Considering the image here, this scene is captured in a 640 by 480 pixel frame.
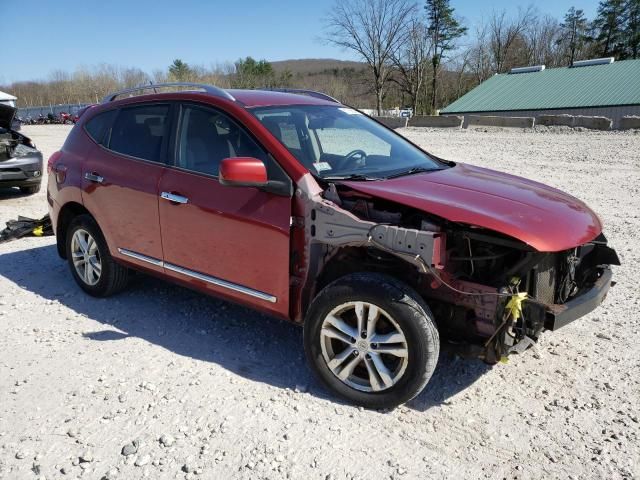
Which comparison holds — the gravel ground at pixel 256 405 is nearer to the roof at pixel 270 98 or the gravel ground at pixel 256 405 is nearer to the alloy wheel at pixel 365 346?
the alloy wheel at pixel 365 346

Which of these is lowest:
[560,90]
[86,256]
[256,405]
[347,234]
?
[256,405]

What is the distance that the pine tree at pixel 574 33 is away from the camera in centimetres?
6134

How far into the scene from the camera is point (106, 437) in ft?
9.36

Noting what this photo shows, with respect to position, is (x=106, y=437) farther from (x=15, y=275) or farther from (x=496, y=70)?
(x=496, y=70)

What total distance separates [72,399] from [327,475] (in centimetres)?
170

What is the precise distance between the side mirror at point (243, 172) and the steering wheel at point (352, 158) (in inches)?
24.4

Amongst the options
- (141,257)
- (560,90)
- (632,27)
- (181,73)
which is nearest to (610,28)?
(632,27)

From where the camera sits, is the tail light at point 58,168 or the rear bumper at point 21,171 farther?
the rear bumper at point 21,171

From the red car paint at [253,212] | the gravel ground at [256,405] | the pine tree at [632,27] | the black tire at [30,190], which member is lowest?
the gravel ground at [256,405]

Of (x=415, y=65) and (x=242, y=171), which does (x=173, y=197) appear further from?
(x=415, y=65)

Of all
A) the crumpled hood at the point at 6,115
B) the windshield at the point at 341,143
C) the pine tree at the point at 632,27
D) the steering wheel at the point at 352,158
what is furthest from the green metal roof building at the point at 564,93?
the steering wheel at the point at 352,158

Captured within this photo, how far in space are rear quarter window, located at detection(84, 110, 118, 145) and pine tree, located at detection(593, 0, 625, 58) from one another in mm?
65097

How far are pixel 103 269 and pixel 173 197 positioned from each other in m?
1.34

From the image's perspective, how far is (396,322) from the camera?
9.53 ft
